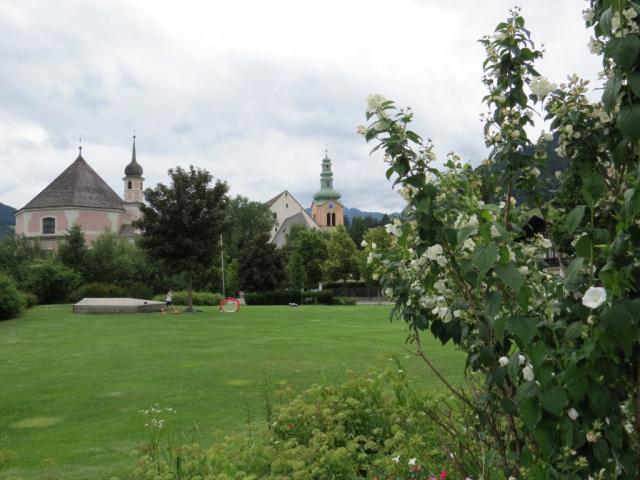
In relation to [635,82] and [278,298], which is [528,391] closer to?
[635,82]

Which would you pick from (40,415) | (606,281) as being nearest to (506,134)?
(606,281)

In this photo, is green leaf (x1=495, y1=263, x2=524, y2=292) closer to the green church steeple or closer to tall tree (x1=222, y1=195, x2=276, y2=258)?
tall tree (x1=222, y1=195, x2=276, y2=258)

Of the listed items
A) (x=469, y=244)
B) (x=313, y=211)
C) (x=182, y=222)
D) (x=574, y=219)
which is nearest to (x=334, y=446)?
(x=469, y=244)

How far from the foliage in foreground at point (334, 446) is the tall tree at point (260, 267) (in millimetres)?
44483

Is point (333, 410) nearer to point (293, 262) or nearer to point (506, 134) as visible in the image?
point (506, 134)

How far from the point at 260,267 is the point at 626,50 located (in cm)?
4929

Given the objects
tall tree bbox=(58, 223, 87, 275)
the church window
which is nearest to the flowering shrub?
tall tree bbox=(58, 223, 87, 275)

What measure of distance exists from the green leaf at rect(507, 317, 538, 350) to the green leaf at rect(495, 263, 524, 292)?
17cm

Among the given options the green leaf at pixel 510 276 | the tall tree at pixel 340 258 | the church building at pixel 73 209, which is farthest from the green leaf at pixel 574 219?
the church building at pixel 73 209

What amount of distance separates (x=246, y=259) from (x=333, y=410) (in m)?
46.4

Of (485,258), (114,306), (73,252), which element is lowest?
(114,306)

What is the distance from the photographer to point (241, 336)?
16.1m

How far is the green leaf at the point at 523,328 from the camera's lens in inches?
73.3

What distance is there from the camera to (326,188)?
108 metres
